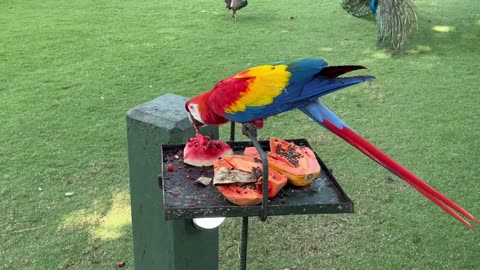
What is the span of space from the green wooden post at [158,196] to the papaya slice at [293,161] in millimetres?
286

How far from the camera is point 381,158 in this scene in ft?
3.50

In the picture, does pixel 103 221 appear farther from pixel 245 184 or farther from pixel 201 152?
pixel 245 184

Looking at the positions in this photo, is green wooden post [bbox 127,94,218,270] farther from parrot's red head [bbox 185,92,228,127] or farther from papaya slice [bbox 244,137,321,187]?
papaya slice [bbox 244,137,321,187]

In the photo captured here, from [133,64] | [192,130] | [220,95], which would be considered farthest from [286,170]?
[133,64]

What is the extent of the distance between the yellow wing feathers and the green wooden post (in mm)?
320

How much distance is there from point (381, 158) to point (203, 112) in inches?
16.6

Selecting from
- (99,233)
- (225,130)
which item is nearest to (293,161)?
(99,233)

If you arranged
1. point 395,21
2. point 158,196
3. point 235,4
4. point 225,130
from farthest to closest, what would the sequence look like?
point 235,4
point 395,21
point 225,130
point 158,196

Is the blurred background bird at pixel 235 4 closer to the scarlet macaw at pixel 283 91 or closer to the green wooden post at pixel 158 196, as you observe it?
the green wooden post at pixel 158 196

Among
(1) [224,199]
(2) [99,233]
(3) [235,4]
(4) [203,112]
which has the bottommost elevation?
(2) [99,233]

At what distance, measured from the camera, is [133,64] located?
13.7ft

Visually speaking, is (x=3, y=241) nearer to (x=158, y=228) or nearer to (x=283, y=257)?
(x=158, y=228)

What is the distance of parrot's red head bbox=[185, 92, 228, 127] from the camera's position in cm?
121

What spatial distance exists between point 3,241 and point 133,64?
7.29ft
